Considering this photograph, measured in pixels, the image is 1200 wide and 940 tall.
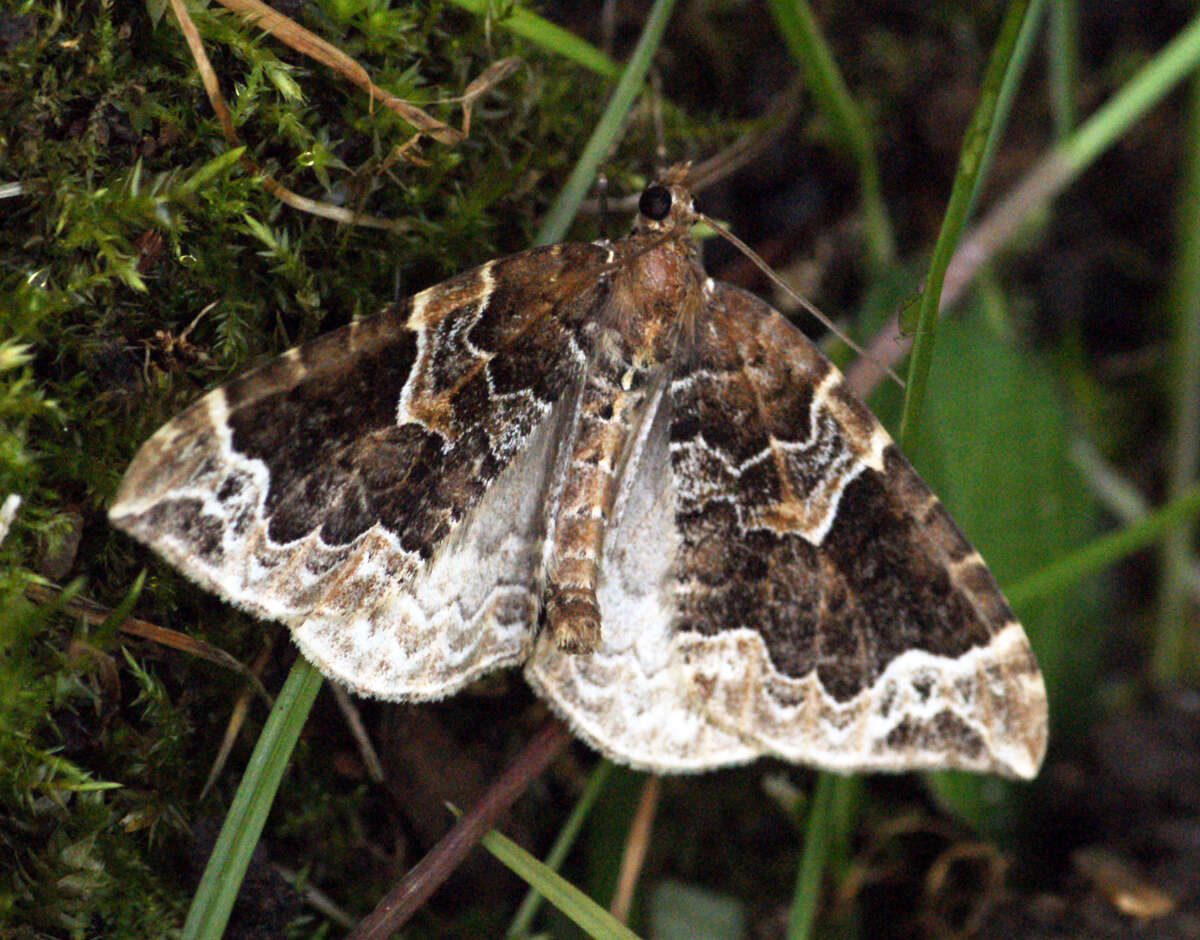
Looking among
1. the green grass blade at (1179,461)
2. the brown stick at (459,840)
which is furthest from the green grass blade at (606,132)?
the green grass blade at (1179,461)

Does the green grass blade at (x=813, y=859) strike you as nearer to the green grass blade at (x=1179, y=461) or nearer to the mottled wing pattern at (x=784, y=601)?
the mottled wing pattern at (x=784, y=601)

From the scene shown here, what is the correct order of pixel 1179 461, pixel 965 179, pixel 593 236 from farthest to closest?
1. pixel 1179 461
2. pixel 593 236
3. pixel 965 179

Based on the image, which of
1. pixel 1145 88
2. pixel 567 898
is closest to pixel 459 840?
pixel 567 898

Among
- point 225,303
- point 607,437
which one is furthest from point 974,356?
point 225,303

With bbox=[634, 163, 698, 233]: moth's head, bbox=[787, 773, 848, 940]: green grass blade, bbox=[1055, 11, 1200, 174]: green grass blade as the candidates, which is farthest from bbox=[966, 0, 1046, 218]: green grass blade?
bbox=[787, 773, 848, 940]: green grass blade

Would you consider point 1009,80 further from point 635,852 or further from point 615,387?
point 635,852

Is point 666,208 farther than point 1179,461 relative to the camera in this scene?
No

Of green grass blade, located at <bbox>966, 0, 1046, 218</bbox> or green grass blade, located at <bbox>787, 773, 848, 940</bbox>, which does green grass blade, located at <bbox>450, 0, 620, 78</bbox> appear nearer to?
green grass blade, located at <bbox>966, 0, 1046, 218</bbox>
